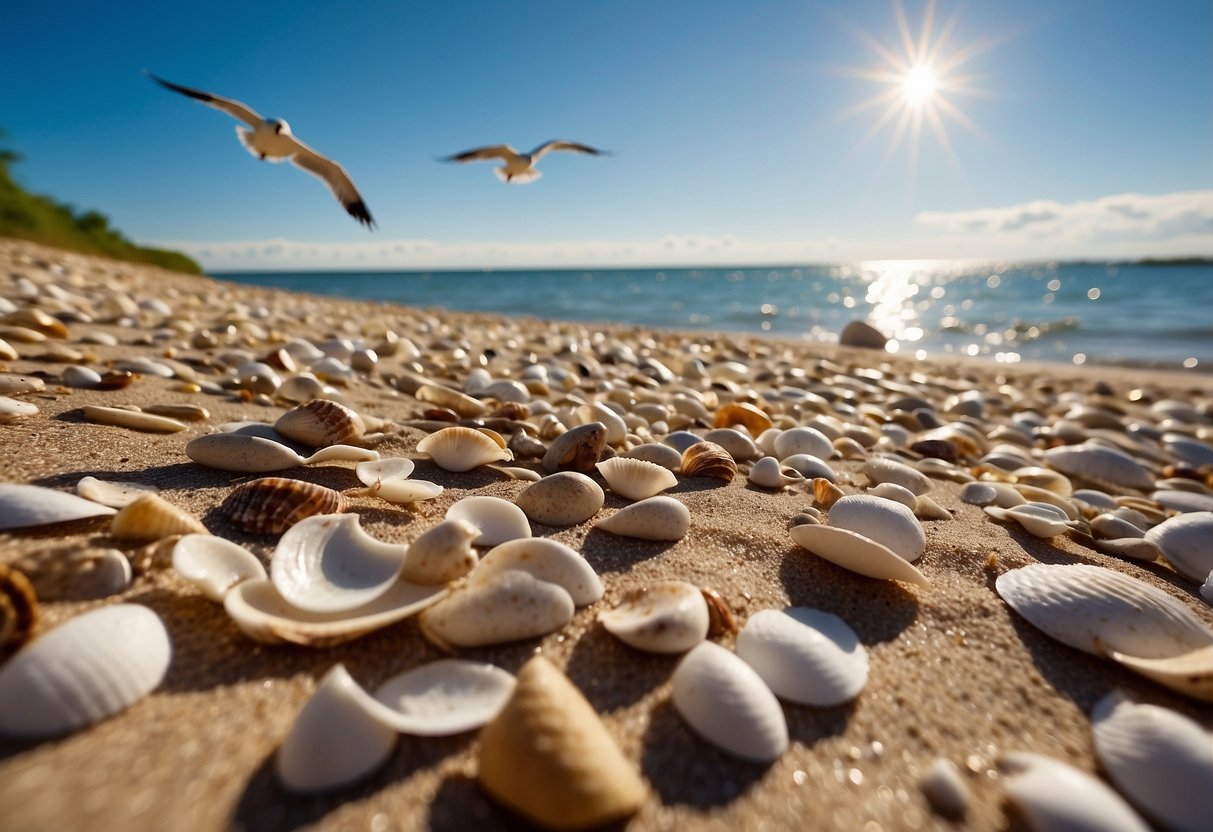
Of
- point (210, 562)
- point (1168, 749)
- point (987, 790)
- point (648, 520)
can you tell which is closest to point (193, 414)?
point (210, 562)

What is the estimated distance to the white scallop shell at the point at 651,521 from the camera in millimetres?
1584

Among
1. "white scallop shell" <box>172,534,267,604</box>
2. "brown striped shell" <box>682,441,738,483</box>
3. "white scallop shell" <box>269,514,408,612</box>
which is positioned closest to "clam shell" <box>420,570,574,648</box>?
"white scallop shell" <box>269,514,408,612</box>

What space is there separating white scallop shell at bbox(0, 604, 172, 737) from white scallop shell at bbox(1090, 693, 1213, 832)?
1.57 m

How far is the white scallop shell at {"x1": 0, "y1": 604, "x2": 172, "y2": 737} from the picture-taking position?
2.60 ft

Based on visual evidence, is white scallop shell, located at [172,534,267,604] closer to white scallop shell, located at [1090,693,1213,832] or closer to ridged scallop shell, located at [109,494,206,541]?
ridged scallop shell, located at [109,494,206,541]

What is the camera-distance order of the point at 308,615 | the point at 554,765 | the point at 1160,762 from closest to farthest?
the point at 554,765 < the point at 1160,762 < the point at 308,615

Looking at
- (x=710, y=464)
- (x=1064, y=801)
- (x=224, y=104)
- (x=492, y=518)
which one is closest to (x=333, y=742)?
(x=492, y=518)

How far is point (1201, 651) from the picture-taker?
3.83ft

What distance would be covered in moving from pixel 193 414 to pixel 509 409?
123cm

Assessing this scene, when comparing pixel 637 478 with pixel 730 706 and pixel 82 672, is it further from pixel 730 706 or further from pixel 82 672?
pixel 82 672

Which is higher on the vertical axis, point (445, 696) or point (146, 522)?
point (146, 522)

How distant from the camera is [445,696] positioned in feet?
3.07

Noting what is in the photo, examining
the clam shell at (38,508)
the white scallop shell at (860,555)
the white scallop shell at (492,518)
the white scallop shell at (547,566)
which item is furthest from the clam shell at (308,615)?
the white scallop shell at (860,555)

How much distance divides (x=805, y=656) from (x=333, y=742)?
83 cm
